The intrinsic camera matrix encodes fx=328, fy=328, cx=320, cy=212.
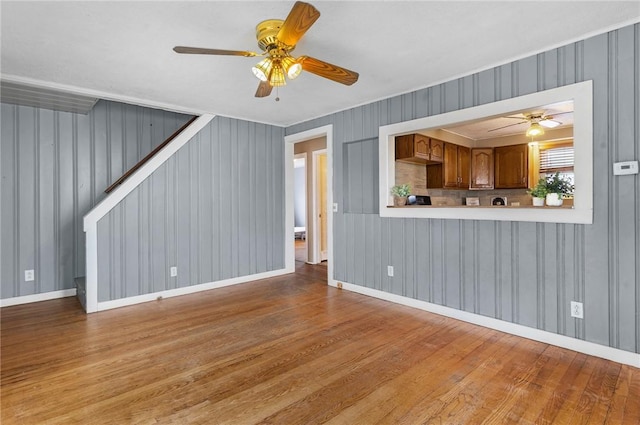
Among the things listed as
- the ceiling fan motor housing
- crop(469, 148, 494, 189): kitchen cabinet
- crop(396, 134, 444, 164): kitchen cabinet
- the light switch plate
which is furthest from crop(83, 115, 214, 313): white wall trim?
crop(469, 148, 494, 189): kitchen cabinet

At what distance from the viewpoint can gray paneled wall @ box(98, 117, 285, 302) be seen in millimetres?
3953

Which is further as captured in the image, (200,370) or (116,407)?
(200,370)

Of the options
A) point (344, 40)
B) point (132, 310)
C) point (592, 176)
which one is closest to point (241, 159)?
point (132, 310)

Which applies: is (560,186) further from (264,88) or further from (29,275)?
(29,275)

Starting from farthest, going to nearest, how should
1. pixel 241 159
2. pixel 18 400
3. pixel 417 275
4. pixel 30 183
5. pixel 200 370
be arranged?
pixel 241 159 < pixel 30 183 < pixel 417 275 < pixel 200 370 < pixel 18 400

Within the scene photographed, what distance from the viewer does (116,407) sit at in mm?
1965

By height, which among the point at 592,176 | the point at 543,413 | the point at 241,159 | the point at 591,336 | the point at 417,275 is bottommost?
the point at 543,413

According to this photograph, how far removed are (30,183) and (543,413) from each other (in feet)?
18.3

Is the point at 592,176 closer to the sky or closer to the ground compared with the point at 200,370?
closer to the sky

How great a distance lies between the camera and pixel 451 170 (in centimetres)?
574

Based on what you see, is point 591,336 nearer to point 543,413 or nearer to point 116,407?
point 543,413

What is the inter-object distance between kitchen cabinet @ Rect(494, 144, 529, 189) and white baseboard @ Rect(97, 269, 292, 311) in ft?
14.4

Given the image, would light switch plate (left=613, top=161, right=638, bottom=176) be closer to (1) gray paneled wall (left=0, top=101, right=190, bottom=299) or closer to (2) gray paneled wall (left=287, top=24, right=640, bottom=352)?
(2) gray paneled wall (left=287, top=24, right=640, bottom=352)

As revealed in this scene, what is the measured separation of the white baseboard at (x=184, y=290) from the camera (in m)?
3.83
